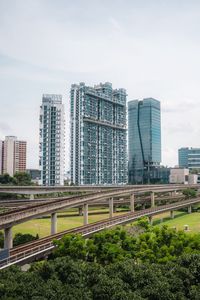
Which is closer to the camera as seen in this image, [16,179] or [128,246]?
[128,246]

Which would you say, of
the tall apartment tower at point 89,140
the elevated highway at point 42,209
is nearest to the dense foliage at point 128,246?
the elevated highway at point 42,209

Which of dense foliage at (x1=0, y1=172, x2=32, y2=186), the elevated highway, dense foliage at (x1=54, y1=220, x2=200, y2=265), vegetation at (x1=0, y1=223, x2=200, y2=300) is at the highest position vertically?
dense foliage at (x1=0, y1=172, x2=32, y2=186)

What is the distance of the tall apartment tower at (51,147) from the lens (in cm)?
16300

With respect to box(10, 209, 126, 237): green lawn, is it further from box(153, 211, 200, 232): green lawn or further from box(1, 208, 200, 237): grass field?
box(153, 211, 200, 232): green lawn

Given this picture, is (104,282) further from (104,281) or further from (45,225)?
(45,225)

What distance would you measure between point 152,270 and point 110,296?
5.51m

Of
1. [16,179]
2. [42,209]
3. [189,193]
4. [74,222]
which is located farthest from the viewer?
[16,179]

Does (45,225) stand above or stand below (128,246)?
below

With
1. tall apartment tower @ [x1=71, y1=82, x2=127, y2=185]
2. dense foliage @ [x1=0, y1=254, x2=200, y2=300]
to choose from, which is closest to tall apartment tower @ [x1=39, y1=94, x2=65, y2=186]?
tall apartment tower @ [x1=71, y1=82, x2=127, y2=185]

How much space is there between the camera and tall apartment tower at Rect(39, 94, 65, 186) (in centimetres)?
16300

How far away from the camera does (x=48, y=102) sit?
546 feet

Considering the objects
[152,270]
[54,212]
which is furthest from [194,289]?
[54,212]

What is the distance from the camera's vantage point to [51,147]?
163 meters

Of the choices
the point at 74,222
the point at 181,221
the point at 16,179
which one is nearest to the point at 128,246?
the point at 74,222
